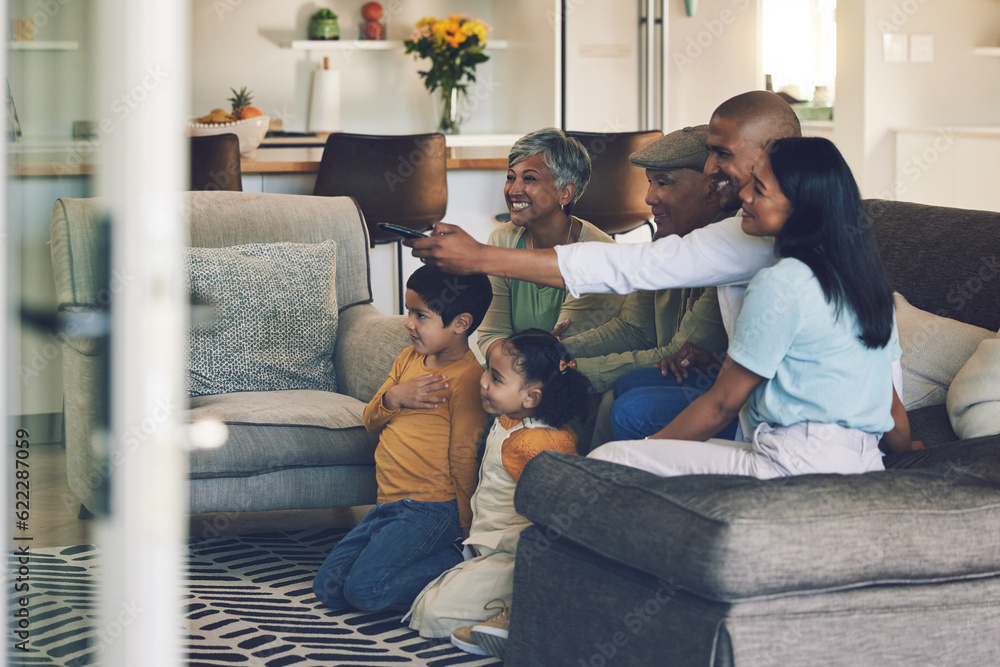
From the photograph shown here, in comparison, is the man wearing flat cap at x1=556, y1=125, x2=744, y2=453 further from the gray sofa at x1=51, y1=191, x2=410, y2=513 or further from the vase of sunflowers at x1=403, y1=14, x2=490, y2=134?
the vase of sunflowers at x1=403, y1=14, x2=490, y2=134

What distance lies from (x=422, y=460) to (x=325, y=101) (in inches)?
182

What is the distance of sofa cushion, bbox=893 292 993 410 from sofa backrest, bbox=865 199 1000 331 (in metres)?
0.06

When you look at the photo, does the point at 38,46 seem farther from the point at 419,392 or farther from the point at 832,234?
the point at 419,392

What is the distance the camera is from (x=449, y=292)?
2.19m

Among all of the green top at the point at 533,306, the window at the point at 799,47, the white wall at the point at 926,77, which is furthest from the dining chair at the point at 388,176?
the window at the point at 799,47

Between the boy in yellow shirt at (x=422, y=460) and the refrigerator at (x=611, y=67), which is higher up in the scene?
the refrigerator at (x=611, y=67)

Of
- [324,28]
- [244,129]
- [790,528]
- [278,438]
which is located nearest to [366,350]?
[278,438]

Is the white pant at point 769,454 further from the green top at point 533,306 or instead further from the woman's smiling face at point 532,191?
the woman's smiling face at point 532,191

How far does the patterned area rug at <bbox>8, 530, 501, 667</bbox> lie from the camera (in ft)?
6.04

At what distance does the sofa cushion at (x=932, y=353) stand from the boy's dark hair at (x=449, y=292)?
2.82 feet

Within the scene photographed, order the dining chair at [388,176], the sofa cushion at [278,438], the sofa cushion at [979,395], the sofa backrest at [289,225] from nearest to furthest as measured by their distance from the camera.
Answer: the sofa cushion at [979,395] < the sofa cushion at [278,438] < the sofa backrest at [289,225] < the dining chair at [388,176]

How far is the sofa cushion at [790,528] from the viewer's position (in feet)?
4.36

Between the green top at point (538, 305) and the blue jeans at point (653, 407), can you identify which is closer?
the blue jeans at point (653, 407)

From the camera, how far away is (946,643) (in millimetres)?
1430
